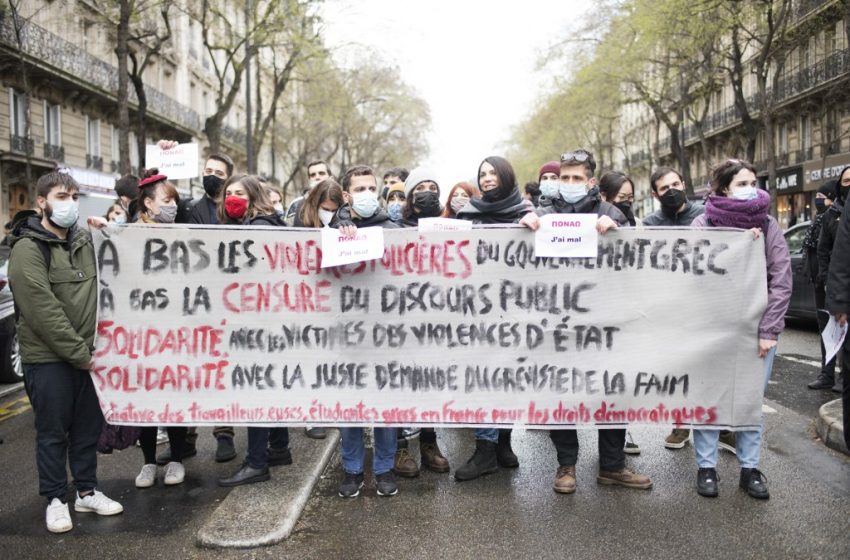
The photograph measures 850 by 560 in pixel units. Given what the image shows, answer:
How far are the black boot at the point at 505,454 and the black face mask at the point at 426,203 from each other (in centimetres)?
155

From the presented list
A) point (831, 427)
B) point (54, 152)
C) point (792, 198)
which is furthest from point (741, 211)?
point (792, 198)

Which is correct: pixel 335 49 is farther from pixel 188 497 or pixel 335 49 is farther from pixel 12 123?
pixel 188 497

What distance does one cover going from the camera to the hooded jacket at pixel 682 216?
199 inches

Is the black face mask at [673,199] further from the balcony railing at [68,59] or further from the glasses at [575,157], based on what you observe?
the balcony railing at [68,59]

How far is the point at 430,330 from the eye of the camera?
4.19 m

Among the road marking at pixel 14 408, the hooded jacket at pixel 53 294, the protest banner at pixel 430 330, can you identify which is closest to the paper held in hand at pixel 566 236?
the protest banner at pixel 430 330

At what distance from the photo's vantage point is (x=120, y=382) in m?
4.16

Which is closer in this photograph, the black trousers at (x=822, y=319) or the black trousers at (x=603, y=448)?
the black trousers at (x=603, y=448)

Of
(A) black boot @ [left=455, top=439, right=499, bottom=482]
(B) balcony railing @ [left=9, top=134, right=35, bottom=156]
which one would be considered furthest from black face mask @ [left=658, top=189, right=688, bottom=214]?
(B) balcony railing @ [left=9, top=134, right=35, bottom=156]

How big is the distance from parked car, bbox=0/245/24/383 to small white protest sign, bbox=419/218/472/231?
512 centimetres

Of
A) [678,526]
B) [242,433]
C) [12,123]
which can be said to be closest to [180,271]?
[242,433]

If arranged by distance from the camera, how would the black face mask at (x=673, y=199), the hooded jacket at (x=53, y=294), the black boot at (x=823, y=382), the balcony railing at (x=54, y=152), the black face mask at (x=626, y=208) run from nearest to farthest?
1. the hooded jacket at (x=53, y=294)
2. the black face mask at (x=673, y=199)
3. the black face mask at (x=626, y=208)
4. the black boot at (x=823, y=382)
5. the balcony railing at (x=54, y=152)

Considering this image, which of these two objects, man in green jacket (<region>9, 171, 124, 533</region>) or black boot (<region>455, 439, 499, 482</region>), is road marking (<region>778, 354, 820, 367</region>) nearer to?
black boot (<region>455, 439, 499, 482</region>)

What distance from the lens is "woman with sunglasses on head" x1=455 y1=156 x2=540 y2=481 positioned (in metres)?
4.45
